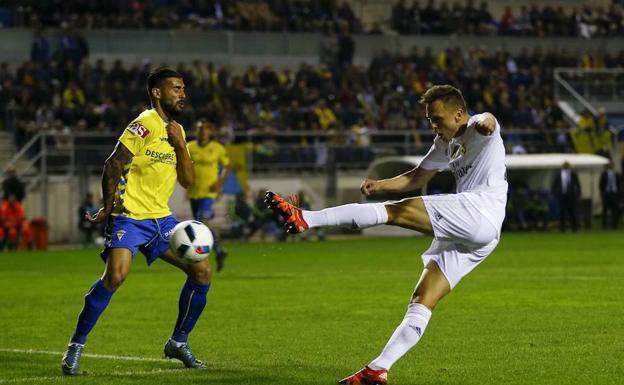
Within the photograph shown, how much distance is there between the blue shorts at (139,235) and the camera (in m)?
10.5

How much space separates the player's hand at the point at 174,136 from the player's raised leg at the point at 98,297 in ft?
3.06

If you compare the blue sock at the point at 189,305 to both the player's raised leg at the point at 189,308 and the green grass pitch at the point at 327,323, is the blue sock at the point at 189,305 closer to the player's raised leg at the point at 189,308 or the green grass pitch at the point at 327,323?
the player's raised leg at the point at 189,308

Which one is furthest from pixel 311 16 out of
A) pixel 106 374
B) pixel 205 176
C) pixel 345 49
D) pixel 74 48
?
pixel 106 374

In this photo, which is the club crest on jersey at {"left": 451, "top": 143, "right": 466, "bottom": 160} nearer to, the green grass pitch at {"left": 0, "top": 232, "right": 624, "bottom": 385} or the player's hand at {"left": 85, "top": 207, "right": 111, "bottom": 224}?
the green grass pitch at {"left": 0, "top": 232, "right": 624, "bottom": 385}

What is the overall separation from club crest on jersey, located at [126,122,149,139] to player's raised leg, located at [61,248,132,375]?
915 mm

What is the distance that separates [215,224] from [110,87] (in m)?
5.11

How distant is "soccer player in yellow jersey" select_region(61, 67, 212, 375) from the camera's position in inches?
412

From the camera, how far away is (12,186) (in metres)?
33.3

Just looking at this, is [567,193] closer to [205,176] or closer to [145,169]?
[205,176]

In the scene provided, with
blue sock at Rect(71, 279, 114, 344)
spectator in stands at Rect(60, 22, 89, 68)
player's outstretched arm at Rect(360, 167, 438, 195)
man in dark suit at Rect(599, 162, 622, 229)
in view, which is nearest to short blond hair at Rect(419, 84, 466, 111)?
player's outstretched arm at Rect(360, 167, 438, 195)

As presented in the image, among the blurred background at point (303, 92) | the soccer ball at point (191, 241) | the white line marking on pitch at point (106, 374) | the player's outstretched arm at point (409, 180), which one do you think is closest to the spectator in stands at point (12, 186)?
the blurred background at point (303, 92)

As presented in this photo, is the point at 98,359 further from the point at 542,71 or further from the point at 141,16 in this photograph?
the point at 542,71

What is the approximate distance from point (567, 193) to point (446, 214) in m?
28.2

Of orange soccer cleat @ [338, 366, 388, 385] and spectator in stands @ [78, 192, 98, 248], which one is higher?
orange soccer cleat @ [338, 366, 388, 385]
